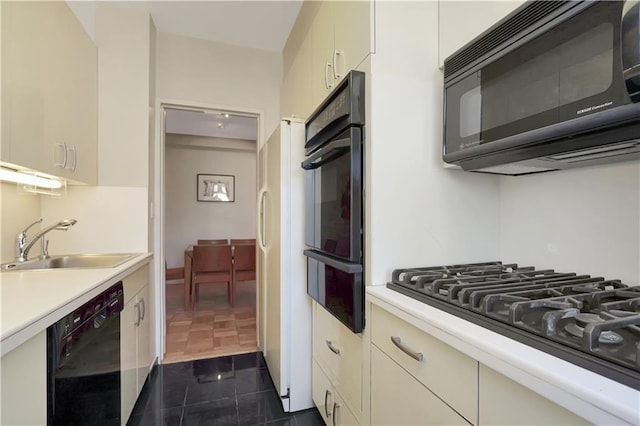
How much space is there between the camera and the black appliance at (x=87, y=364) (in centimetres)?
91

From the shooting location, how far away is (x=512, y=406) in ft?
1.86

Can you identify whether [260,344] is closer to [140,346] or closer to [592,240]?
[140,346]

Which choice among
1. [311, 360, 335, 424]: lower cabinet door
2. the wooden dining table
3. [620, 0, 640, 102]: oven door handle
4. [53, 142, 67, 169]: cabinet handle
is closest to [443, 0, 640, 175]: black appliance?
[620, 0, 640, 102]: oven door handle

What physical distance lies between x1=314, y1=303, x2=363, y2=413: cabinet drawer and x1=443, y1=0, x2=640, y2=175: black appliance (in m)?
0.84

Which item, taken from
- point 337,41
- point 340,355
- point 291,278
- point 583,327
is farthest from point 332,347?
point 337,41

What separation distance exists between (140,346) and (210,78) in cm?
209

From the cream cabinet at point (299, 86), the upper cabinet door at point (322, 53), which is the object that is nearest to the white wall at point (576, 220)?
the upper cabinet door at point (322, 53)

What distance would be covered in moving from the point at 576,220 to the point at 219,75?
8.64ft

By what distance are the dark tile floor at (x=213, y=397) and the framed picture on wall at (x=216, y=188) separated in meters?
3.45

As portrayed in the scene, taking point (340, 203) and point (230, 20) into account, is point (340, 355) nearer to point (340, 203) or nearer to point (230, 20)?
point (340, 203)

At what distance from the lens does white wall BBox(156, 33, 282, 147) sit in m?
2.46

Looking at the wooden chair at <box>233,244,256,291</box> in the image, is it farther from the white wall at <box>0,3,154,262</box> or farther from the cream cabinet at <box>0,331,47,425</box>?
the cream cabinet at <box>0,331,47,425</box>

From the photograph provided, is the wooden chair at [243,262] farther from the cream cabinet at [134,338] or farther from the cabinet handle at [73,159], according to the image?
the cabinet handle at [73,159]

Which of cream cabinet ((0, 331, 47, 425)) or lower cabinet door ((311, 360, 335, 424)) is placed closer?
cream cabinet ((0, 331, 47, 425))
